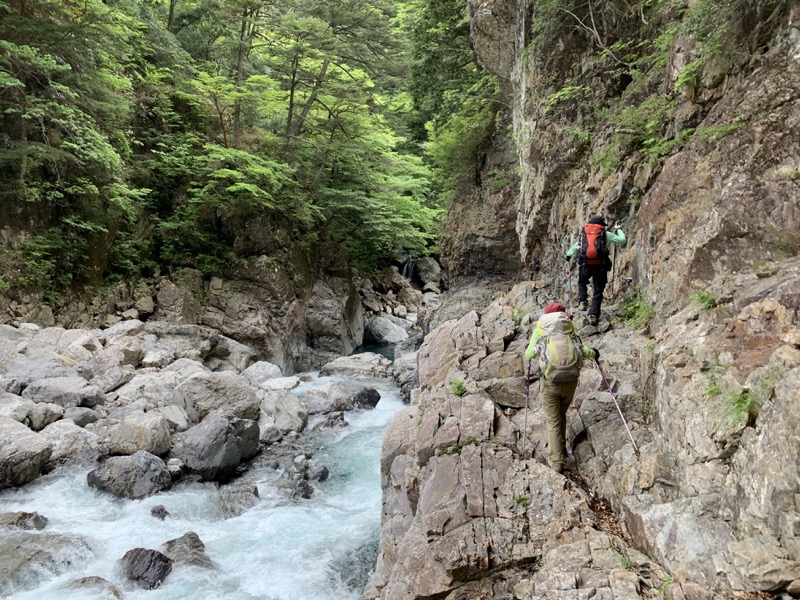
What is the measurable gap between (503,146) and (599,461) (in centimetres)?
1482

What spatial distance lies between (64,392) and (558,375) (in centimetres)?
1137

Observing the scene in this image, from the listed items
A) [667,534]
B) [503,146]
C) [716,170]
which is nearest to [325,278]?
[503,146]

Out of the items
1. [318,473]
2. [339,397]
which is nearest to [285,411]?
[339,397]

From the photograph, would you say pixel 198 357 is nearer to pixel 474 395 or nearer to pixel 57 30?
pixel 57 30

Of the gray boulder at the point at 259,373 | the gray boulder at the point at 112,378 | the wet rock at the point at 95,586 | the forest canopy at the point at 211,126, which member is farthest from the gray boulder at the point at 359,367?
the wet rock at the point at 95,586

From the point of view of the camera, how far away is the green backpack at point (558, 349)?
525 cm

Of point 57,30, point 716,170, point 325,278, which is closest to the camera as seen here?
point 716,170

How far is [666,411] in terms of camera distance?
449cm

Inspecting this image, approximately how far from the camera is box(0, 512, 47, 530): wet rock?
731cm

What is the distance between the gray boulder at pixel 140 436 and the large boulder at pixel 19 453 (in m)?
1.14

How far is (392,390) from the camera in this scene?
16531mm

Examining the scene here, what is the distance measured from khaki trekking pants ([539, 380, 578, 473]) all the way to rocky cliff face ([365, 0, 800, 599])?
231 millimetres

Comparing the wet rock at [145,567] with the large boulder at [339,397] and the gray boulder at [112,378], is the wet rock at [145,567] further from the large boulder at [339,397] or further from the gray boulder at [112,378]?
the large boulder at [339,397]

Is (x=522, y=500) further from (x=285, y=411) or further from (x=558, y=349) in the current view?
(x=285, y=411)
